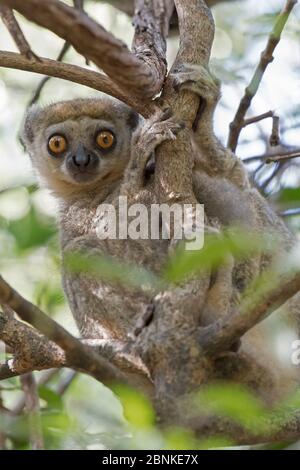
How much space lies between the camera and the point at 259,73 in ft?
19.3

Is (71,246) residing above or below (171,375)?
above

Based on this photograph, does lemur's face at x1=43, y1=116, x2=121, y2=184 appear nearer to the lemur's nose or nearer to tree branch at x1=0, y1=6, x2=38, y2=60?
the lemur's nose

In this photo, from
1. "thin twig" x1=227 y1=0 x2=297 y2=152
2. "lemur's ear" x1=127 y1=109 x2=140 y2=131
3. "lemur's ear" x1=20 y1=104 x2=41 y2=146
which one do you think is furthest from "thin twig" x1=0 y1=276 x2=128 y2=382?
"lemur's ear" x1=20 y1=104 x2=41 y2=146

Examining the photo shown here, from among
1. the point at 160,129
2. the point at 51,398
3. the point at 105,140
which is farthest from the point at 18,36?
the point at 51,398

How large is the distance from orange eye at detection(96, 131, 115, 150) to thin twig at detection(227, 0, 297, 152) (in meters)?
0.99

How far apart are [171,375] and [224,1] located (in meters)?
5.32

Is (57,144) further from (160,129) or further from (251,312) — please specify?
(251,312)

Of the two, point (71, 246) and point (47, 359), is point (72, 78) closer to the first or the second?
point (71, 246)

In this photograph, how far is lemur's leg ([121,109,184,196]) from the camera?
4949mm

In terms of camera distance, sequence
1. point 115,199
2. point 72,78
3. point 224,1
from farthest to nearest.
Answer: point 224,1 < point 115,199 < point 72,78

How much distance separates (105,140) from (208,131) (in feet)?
4.64

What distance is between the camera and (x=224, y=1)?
27.5ft
